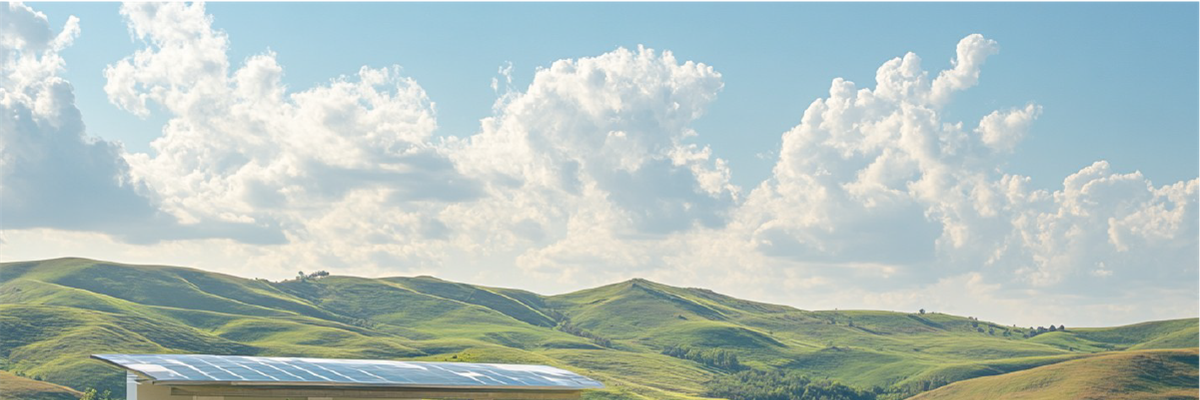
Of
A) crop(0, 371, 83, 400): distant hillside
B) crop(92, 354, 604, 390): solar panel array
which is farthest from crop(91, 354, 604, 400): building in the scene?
crop(0, 371, 83, 400): distant hillside

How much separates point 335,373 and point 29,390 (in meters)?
152

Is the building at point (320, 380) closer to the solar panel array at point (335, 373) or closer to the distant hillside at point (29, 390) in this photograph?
the solar panel array at point (335, 373)

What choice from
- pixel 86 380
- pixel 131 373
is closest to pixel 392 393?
pixel 131 373

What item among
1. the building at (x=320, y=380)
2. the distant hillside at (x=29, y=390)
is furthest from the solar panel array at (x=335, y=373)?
the distant hillside at (x=29, y=390)

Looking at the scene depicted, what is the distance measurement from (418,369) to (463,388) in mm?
3408

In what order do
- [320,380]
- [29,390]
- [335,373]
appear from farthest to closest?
1. [29,390]
2. [335,373]
3. [320,380]

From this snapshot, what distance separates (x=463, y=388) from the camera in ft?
159

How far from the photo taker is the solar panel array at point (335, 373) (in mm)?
43875

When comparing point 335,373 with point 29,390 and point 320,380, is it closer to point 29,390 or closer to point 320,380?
point 320,380

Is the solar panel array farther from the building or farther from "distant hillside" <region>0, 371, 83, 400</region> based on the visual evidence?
"distant hillside" <region>0, 371, 83, 400</region>

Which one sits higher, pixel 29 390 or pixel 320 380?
pixel 29 390

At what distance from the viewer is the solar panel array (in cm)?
4388

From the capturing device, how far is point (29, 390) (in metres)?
177

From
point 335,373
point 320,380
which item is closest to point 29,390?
point 335,373
